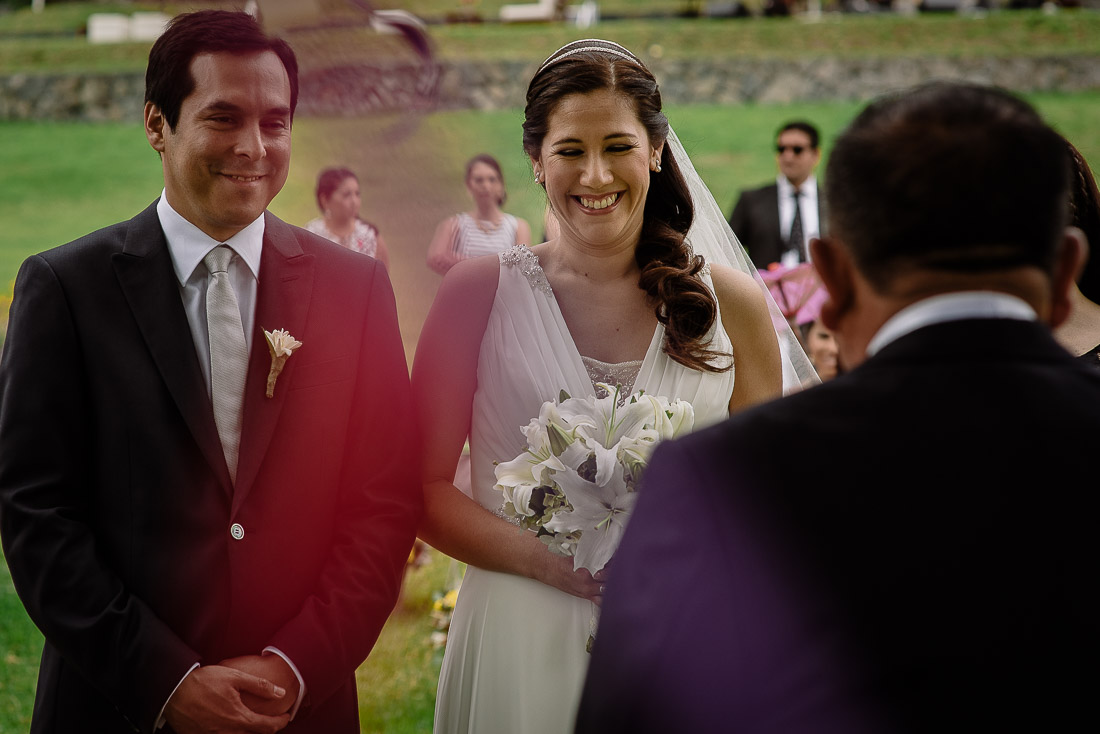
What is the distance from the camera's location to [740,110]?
79.3 ft

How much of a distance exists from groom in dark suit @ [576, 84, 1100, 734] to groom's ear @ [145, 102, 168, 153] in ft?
5.65

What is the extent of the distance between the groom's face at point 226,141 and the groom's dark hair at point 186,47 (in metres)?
0.02

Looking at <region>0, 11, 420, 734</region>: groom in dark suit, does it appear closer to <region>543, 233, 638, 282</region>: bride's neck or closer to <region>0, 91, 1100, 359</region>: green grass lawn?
<region>543, 233, 638, 282</region>: bride's neck

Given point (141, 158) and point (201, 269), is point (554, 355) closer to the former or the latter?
point (201, 269)

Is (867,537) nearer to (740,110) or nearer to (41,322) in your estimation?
(41,322)

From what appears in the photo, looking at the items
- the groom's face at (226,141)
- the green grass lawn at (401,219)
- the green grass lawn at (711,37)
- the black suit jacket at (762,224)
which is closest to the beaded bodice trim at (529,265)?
the green grass lawn at (401,219)

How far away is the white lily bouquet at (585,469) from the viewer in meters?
2.65

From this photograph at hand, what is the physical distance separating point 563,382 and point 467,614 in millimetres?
713

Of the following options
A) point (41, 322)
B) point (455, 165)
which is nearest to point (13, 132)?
point (455, 165)

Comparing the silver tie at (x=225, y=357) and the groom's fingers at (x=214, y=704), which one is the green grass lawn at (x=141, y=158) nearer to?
the silver tie at (x=225, y=357)

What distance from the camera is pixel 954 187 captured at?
1499mm

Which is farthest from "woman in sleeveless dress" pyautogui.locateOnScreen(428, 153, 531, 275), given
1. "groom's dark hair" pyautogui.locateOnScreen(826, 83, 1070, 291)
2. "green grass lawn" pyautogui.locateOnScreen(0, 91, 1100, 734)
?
"groom's dark hair" pyautogui.locateOnScreen(826, 83, 1070, 291)

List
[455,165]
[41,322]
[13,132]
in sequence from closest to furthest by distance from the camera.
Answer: [41,322]
[455,165]
[13,132]

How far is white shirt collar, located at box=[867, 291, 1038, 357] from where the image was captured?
1.53 m
